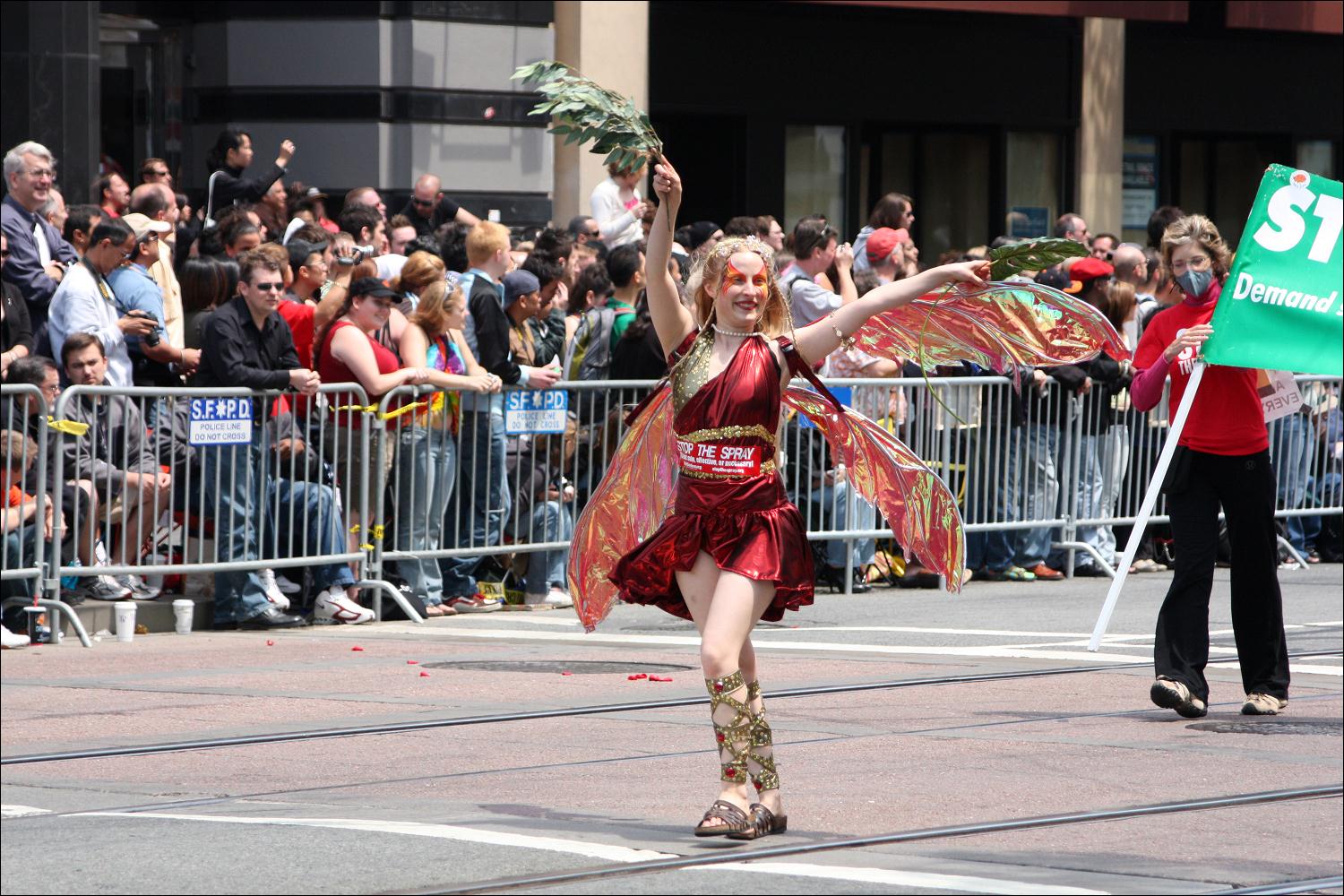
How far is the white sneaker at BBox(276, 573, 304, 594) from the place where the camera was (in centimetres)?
1309

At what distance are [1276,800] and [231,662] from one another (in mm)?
5512

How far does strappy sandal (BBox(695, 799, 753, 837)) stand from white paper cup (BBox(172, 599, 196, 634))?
612 centimetres

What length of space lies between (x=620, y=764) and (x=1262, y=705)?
9.54 ft

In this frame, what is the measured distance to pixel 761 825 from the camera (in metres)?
7.02

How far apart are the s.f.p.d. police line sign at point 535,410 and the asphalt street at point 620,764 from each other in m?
1.25

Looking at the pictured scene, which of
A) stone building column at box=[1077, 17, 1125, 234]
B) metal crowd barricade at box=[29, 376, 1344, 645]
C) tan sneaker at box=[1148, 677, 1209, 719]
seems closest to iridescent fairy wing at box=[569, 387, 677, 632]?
tan sneaker at box=[1148, 677, 1209, 719]

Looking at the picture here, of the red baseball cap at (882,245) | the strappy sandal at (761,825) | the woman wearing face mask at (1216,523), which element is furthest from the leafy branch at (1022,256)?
the red baseball cap at (882,245)

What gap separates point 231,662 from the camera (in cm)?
1136

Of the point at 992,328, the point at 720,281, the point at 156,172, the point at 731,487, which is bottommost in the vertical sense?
the point at 731,487

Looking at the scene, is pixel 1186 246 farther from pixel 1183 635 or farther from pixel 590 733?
pixel 590 733

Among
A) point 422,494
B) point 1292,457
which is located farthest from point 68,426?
point 1292,457

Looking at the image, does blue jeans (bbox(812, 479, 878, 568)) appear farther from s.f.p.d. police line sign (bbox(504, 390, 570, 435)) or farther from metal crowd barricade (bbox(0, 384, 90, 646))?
metal crowd barricade (bbox(0, 384, 90, 646))

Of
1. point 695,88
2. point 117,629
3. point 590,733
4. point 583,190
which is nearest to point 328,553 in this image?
point 117,629

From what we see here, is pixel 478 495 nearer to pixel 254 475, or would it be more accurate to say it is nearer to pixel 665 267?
pixel 254 475
